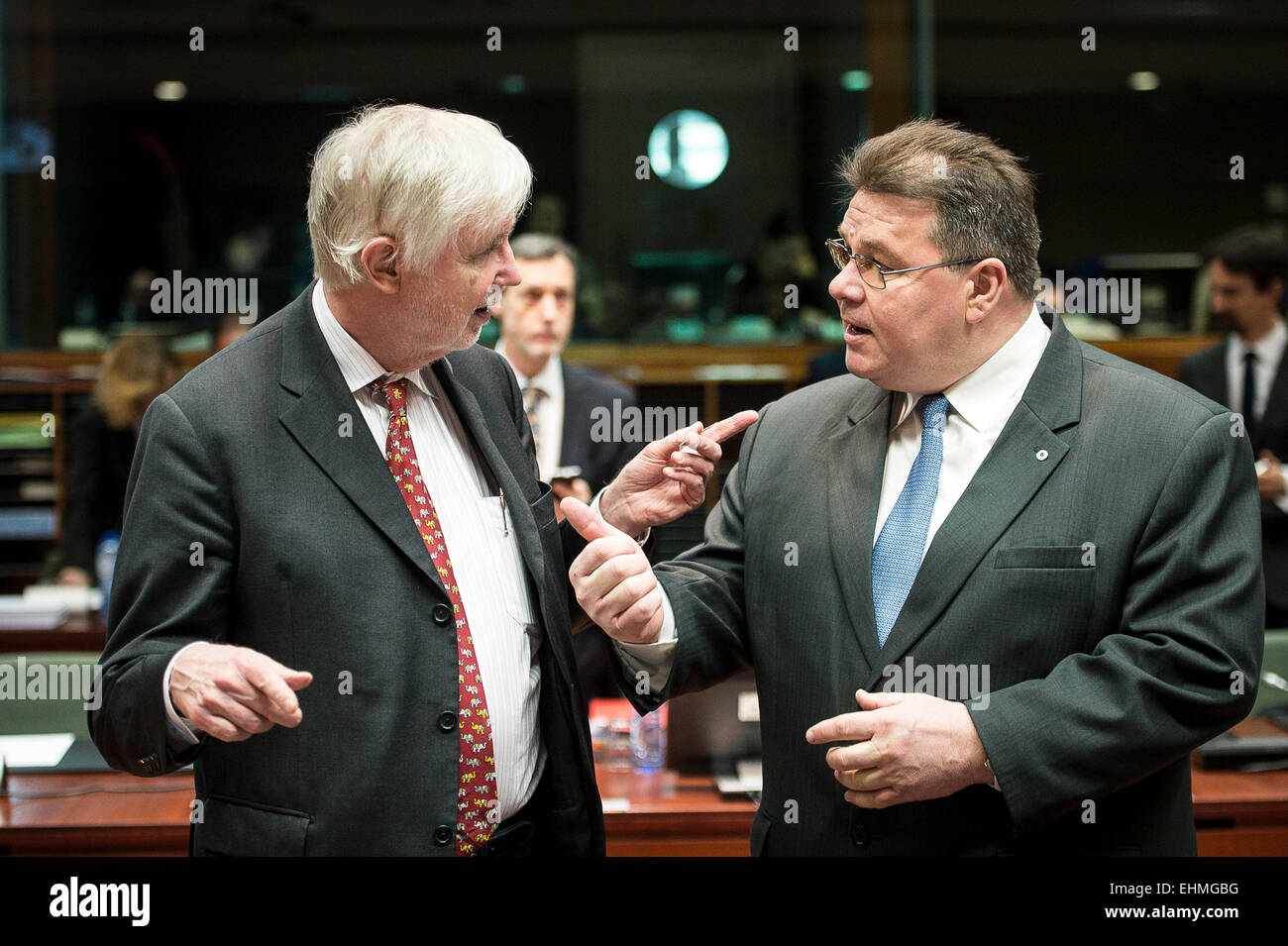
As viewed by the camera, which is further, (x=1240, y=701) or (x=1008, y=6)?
(x=1008, y=6)

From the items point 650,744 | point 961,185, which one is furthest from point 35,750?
point 961,185

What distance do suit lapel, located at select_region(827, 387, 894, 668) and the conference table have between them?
0.88 m

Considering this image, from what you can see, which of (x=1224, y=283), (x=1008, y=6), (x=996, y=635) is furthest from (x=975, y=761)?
(x=1008, y=6)

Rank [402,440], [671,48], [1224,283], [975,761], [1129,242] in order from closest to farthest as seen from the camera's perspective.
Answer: [975,761] → [402,440] → [1224,283] → [671,48] → [1129,242]

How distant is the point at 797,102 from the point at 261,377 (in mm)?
7443

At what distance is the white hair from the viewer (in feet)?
5.29

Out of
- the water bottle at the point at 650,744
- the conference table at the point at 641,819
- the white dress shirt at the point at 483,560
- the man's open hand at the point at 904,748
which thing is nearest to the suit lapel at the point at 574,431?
the water bottle at the point at 650,744

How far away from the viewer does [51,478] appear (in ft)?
17.5

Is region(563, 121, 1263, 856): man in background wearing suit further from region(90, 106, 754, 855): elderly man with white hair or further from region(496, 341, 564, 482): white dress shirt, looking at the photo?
region(496, 341, 564, 482): white dress shirt

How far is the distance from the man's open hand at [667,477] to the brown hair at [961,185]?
39 cm

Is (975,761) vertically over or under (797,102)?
under

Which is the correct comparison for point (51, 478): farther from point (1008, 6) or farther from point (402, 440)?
point (1008, 6)

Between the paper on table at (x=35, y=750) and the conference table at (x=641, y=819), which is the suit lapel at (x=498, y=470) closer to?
the conference table at (x=641, y=819)
